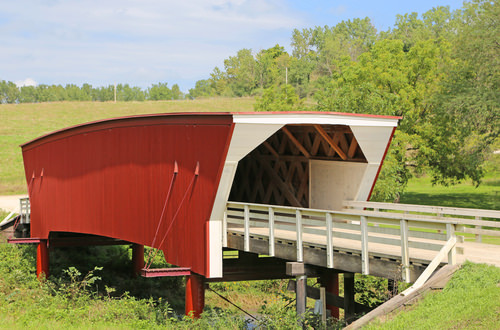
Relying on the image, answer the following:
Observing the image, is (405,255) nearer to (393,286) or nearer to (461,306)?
(393,286)

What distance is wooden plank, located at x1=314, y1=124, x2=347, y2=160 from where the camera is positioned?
17.6 meters

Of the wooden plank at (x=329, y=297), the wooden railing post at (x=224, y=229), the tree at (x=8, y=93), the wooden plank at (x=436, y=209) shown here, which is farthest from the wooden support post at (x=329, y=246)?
the tree at (x=8, y=93)

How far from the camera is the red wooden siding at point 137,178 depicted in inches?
621

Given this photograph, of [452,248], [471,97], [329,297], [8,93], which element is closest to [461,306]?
[452,248]

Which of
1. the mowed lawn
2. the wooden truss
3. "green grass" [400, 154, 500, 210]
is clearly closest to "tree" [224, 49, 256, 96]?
the mowed lawn

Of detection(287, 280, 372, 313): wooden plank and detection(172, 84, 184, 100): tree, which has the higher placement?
detection(172, 84, 184, 100): tree

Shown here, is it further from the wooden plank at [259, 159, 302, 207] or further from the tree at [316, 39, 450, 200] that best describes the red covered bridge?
the tree at [316, 39, 450, 200]

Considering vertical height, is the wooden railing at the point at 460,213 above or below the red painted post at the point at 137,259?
above

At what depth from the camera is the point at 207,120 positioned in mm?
15367

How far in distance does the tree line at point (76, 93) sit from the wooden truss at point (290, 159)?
395 ft

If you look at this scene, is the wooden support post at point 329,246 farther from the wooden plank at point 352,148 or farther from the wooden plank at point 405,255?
the wooden plank at point 352,148

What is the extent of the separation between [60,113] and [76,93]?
6004 cm

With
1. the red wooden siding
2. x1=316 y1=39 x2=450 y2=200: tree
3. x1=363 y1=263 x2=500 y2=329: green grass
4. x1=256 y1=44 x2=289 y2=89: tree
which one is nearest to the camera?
x1=363 y1=263 x2=500 y2=329: green grass

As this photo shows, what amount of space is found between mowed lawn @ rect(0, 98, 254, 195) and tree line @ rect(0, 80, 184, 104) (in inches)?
1971
